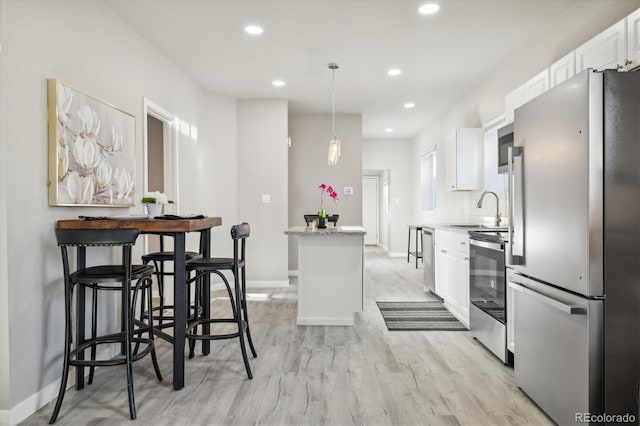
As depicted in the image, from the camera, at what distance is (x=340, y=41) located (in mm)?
3947

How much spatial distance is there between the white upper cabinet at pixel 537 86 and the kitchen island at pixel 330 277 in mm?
1762

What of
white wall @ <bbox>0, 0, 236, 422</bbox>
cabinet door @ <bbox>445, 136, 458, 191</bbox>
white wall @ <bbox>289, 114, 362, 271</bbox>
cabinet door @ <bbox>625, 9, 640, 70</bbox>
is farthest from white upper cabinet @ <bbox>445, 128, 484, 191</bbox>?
white wall @ <bbox>0, 0, 236, 422</bbox>

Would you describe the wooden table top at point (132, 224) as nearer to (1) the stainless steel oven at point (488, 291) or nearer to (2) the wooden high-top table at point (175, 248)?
(2) the wooden high-top table at point (175, 248)

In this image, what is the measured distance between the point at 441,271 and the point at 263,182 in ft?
9.10

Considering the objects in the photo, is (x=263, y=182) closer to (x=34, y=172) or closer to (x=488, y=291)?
(x=488, y=291)

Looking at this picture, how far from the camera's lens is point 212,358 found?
10.2 ft

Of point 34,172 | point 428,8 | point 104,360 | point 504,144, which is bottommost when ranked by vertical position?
point 104,360

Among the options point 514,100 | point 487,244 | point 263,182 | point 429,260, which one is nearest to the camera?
point 487,244

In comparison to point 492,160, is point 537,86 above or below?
above

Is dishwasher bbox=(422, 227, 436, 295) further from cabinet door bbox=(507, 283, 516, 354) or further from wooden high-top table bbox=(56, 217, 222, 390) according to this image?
wooden high-top table bbox=(56, 217, 222, 390)

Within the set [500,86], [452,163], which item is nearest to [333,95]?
[452,163]

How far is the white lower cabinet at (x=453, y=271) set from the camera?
3898 millimetres

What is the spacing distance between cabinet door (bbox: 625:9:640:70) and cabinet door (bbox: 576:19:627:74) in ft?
0.13

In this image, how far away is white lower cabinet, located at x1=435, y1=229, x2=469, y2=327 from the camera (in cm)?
390
